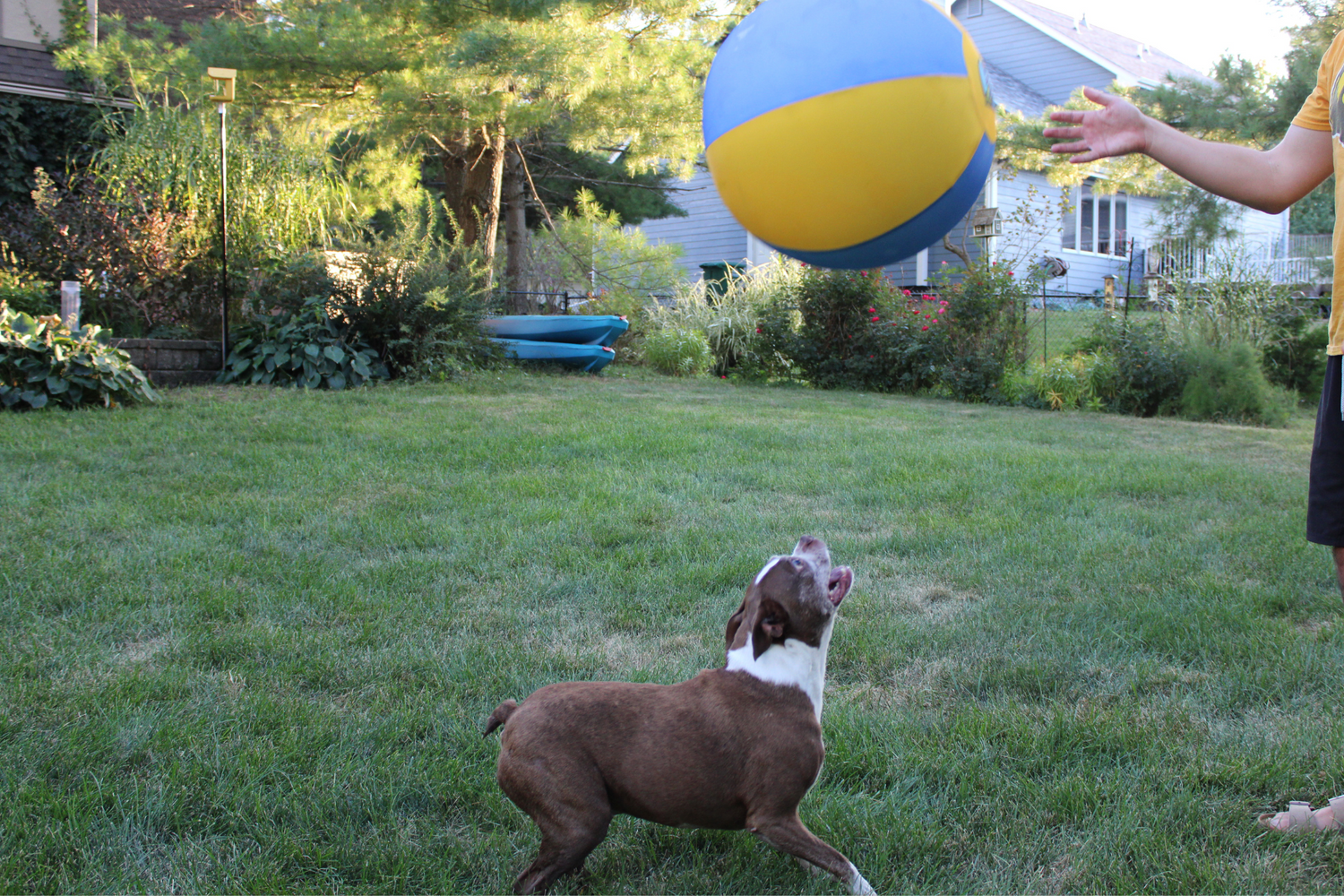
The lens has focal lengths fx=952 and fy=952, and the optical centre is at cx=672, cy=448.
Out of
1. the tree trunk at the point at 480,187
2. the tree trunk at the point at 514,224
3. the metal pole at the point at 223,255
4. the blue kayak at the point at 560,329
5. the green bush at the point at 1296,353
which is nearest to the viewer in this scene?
the metal pole at the point at 223,255

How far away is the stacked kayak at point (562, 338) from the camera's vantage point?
36.8 ft

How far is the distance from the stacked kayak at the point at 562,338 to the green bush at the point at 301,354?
7.66ft

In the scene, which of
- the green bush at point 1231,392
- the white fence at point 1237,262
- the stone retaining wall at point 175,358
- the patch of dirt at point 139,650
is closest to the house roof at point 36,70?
the stone retaining wall at point 175,358

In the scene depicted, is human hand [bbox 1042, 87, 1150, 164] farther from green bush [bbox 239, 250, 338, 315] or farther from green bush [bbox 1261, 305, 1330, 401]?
green bush [bbox 1261, 305, 1330, 401]

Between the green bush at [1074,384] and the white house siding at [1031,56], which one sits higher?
the white house siding at [1031,56]

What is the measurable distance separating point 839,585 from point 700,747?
0.44 metres

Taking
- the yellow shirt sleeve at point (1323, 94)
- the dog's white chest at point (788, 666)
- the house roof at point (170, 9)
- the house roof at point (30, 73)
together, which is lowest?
the dog's white chest at point (788, 666)

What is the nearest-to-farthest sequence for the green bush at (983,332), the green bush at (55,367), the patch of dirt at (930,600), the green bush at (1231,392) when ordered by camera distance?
1. the patch of dirt at (930,600)
2. the green bush at (55,367)
3. the green bush at (1231,392)
4. the green bush at (983,332)

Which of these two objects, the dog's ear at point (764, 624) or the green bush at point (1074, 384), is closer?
the dog's ear at point (764, 624)

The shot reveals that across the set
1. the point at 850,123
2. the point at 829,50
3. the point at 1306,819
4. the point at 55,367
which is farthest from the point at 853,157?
the point at 55,367

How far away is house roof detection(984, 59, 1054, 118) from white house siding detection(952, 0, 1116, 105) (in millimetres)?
189

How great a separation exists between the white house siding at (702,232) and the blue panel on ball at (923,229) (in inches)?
753

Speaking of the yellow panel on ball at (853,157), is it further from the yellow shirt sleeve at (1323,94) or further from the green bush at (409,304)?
the green bush at (409,304)

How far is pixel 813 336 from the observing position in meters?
11.9
